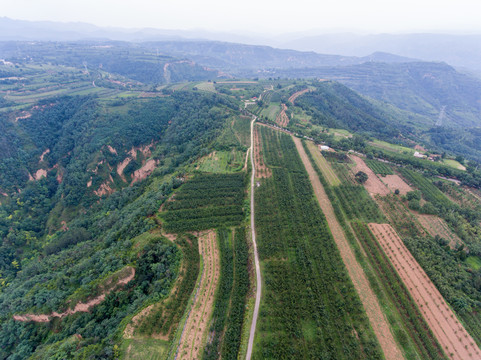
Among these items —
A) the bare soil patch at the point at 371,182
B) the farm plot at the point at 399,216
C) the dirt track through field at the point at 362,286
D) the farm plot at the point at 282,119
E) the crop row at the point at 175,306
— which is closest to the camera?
the dirt track through field at the point at 362,286

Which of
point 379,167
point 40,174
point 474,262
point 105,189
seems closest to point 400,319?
point 474,262

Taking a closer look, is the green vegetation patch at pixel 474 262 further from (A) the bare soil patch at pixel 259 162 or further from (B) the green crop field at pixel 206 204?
(B) the green crop field at pixel 206 204

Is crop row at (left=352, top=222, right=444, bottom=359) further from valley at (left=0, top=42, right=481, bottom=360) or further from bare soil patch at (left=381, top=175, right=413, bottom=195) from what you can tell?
bare soil patch at (left=381, top=175, right=413, bottom=195)

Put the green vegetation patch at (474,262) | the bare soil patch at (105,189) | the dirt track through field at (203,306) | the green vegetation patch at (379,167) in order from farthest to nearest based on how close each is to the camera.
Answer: the bare soil patch at (105,189), the green vegetation patch at (379,167), the green vegetation patch at (474,262), the dirt track through field at (203,306)

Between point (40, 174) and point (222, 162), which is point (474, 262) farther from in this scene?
point (40, 174)

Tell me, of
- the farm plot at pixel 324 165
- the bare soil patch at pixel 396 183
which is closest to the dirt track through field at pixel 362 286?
the farm plot at pixel 324 165

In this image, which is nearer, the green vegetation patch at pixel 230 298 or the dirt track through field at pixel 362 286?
the green vegetation patch at pixel 230 298

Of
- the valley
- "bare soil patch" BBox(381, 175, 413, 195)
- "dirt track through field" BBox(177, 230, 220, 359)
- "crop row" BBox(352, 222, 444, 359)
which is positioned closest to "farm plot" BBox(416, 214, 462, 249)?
the valley
